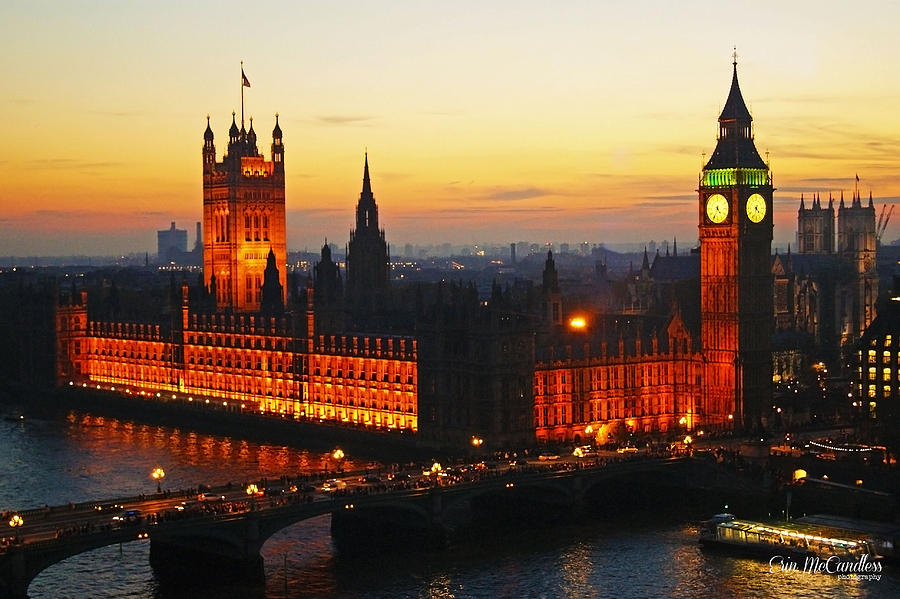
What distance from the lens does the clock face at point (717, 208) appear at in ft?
461

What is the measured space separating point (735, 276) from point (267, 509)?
57.5 meters

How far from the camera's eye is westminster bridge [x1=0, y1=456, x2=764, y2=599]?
88.1m

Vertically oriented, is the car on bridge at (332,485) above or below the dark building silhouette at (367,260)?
below

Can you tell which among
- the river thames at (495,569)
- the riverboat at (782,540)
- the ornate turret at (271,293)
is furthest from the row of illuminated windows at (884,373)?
the ornate turret at (271,293)

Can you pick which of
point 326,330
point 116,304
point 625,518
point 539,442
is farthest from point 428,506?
point 116,304

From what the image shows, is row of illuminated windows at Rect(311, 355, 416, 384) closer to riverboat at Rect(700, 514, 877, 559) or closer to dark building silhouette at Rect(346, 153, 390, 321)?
dark building silhouette at Rect(346, 153, 390, 321)

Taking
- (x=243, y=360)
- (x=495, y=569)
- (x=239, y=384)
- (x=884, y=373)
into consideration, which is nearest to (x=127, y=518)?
(x=495, y=569)

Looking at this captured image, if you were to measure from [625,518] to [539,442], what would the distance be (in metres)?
22.0

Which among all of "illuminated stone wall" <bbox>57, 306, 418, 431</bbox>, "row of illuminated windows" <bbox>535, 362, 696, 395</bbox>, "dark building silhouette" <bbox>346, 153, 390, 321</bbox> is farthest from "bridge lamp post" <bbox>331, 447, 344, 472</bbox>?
"dark building silhouette" <bbox>346, 153, 390, 321</bbox>

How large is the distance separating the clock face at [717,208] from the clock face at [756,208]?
6.34ft

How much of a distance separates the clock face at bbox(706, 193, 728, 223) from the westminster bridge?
97.2 feet

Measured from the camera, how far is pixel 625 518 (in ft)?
363

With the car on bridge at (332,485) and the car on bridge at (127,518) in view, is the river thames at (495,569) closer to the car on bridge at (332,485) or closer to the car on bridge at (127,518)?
the car on bridge at (332,485)

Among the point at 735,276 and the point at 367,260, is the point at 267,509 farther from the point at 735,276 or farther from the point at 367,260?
the point at 367,260
